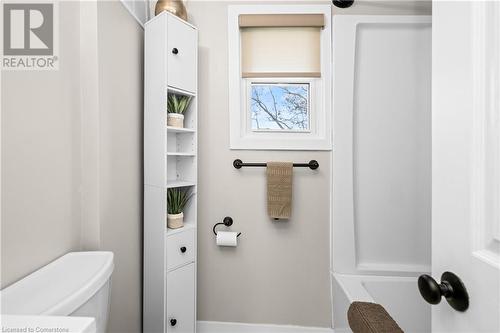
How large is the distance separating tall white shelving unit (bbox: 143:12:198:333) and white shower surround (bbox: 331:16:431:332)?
0.87 metres

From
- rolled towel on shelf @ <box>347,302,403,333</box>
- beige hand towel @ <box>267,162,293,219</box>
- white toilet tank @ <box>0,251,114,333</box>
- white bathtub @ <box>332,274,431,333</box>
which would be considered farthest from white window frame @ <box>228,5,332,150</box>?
rolled towel on shelf @ <box>347,302,403,333</box>

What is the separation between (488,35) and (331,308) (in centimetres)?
156

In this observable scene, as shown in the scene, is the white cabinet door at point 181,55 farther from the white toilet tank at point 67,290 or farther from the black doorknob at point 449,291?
the black doorknob at point 449,291

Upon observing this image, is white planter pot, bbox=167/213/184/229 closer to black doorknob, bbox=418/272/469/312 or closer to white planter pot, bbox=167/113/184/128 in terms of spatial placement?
white planter pot, bbox=167/113/184/128

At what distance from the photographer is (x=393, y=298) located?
4.63 feet

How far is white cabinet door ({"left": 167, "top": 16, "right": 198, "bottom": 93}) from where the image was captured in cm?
125

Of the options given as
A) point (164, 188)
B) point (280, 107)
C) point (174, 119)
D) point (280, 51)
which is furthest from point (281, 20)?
point (164, 188)

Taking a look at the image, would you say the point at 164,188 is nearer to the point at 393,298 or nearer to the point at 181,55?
the point at 181,55

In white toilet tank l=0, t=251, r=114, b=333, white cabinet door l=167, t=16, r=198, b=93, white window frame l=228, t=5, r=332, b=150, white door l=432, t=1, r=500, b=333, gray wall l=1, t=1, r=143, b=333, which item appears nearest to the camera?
white door l=432, t=1, r=500, b=333

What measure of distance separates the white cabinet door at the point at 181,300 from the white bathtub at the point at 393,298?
0.83 m

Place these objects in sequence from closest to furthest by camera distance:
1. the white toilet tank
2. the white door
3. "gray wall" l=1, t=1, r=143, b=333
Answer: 1. the white door
2. the white toilet tank
3. "gray wall" l=1, t=1, r=143, b=333

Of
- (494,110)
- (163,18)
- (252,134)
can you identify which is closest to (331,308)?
(252,134)

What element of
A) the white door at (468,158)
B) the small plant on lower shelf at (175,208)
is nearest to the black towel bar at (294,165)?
the small plant on lower shelf at (175,208)

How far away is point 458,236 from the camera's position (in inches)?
17.7
